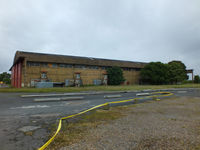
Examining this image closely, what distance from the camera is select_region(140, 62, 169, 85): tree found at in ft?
131

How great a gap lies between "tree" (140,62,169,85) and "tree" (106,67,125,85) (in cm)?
906

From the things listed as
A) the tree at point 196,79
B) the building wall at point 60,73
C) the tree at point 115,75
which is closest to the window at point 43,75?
the building wall at point 60,73

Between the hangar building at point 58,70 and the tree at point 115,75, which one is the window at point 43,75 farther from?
the tree at point 115,75

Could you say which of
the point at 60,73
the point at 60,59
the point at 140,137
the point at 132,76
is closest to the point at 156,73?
the point at 132,76

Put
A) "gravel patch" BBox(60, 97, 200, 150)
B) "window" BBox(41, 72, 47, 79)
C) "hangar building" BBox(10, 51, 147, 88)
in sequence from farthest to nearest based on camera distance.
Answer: "window" BBox(41, 72, 47, 79) → "hangar building" BBox(10, 51, 147, 88) → "gravel patch" BBox(60, 97, 200, 150)

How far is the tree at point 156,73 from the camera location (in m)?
39.8

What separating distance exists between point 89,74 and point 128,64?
46.3 ft

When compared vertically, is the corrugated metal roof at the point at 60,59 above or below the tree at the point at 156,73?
above

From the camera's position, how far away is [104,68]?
37594mm

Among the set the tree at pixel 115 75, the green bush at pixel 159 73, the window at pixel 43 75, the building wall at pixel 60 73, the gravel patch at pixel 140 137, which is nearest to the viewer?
the gravel patch at pixel 140 137

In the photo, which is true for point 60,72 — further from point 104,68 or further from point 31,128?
point 31,128

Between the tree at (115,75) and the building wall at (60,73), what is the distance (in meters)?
2.04

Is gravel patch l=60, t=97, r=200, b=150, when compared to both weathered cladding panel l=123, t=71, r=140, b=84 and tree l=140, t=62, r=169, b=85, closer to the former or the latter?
weathered cladding panel l=123, t=71, r=140, b=84

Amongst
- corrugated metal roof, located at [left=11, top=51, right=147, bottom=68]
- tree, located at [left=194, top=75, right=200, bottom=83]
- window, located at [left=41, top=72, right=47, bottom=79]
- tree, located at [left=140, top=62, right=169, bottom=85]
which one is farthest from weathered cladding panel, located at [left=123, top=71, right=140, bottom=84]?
tree, located at [left=194, top=75, right=200, bottom=83]
